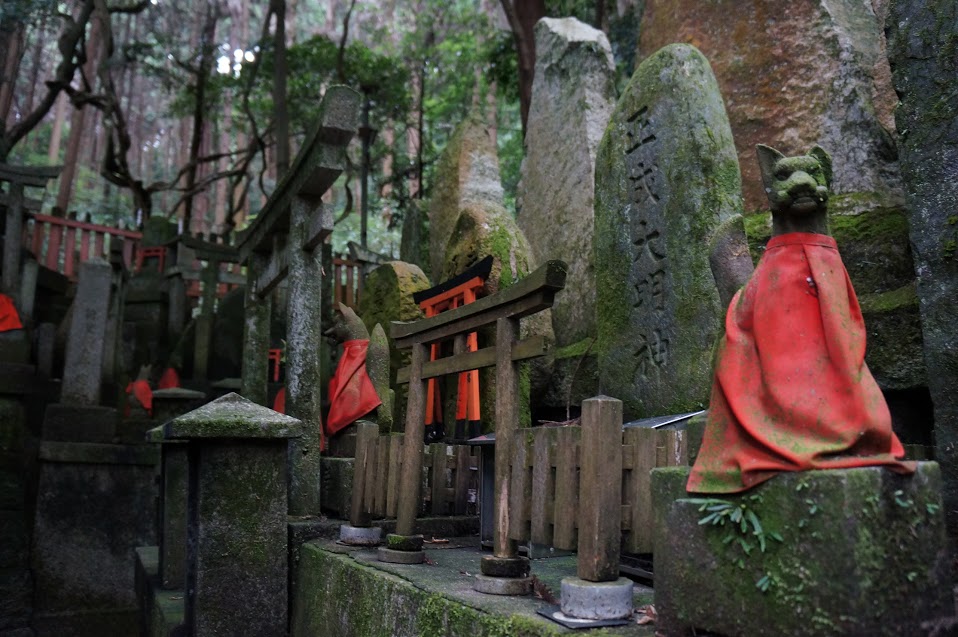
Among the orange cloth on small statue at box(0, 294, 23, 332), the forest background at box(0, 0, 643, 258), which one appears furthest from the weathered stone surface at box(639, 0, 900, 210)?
the orange cloth on small statue at box(0, 294, 23, 332)

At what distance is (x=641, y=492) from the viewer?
3.00 m

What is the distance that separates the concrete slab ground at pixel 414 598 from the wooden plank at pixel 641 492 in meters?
0.28

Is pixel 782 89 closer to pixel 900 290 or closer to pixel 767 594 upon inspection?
pixel 900 290

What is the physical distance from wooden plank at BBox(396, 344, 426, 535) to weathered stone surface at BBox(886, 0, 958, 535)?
8.46 ft

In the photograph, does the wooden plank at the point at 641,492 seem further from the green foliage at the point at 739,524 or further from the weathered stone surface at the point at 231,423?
the weathered stone surface at the point at 231,423

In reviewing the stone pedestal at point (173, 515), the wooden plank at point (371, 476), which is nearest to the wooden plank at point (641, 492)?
the wooden plank at point (371, 476)

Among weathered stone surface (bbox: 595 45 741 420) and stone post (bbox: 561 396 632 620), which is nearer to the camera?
stone post (bbox: 561 396 632 620)

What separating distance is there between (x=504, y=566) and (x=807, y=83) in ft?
17.0

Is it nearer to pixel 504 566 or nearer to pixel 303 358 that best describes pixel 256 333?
pixel 303 358

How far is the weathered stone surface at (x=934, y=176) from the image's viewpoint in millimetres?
3699

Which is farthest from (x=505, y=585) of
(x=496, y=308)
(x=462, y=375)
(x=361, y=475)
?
(x=462, y=375)

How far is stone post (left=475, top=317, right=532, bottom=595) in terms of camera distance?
326 cm

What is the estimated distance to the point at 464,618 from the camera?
298cm

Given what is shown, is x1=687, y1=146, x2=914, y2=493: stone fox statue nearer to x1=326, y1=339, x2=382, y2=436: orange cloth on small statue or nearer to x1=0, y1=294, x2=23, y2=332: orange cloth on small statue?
x1=326, y1=339, x2=382, y2=436: orange cloth on small statue
